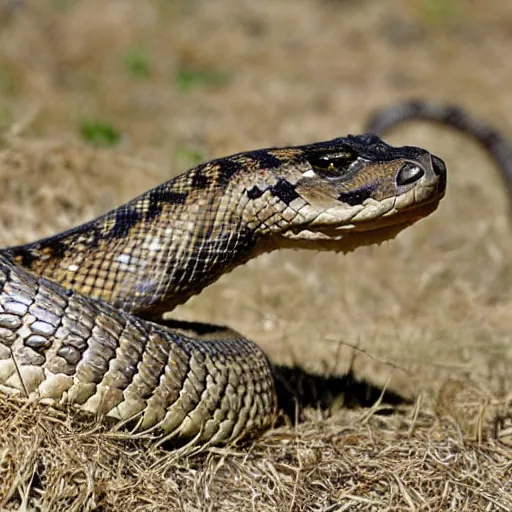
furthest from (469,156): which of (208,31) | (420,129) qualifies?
(208,31)

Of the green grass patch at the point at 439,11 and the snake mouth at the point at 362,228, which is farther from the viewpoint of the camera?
the green grass patch at the point at 439,11

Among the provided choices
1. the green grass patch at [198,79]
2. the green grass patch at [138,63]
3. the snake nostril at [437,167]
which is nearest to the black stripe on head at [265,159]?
the snake nostril at [437,167]

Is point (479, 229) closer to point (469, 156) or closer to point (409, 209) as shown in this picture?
point (469, 156)

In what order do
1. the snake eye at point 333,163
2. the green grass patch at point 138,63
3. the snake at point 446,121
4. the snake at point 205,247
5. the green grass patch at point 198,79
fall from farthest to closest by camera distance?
the green grass patch at point 138,63 → the green grass patch at point 198,79 → the snake at point 446,121 → the snake eye at point 333,163 → the snake at point 205,247

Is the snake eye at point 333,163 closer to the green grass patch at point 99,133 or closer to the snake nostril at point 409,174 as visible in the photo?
the snake nostril at point 409,174

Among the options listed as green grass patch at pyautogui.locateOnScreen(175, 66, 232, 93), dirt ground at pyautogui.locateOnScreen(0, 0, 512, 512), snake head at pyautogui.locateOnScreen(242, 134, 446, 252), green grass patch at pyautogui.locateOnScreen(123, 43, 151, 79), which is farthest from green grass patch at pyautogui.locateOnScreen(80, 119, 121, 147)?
snake head at pyautogui.locateOnScreen(242, 134, 446, 252)


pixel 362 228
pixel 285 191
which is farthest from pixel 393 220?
pixel 285 191

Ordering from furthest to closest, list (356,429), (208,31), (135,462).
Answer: (208,31), (356,429), (135,462)

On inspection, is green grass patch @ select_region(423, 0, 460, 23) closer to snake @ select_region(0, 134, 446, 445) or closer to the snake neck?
snake @ select_region(0, 134, 446, 445)
